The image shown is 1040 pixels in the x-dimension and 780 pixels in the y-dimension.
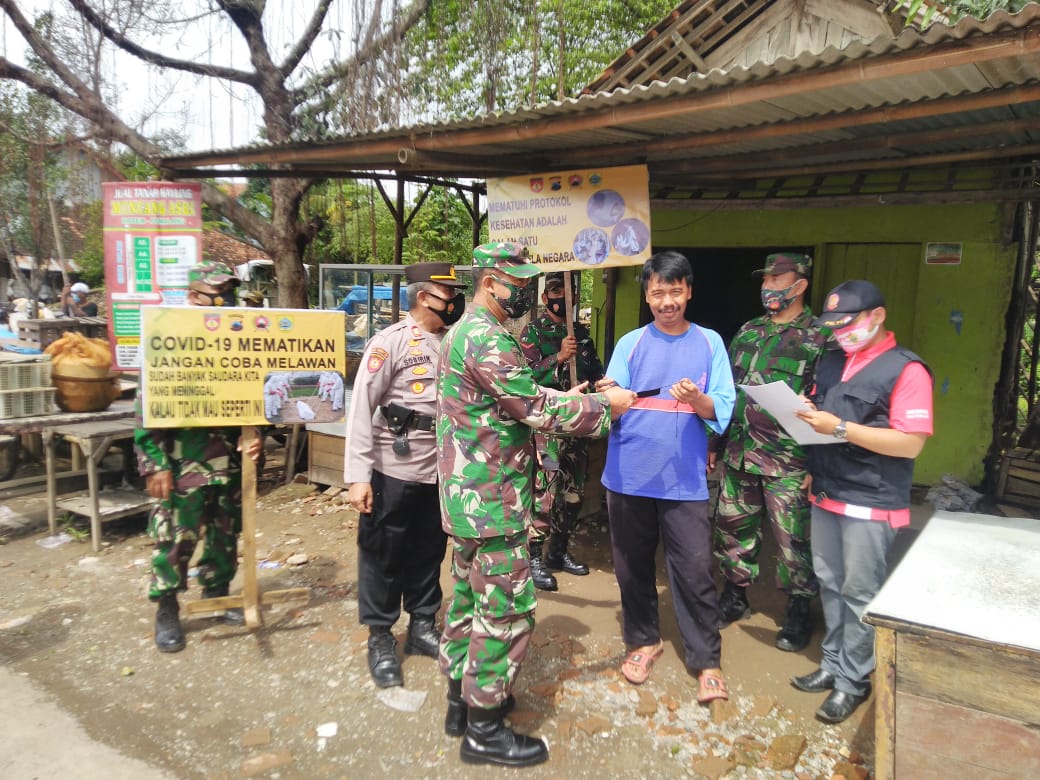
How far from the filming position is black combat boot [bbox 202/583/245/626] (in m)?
3.90

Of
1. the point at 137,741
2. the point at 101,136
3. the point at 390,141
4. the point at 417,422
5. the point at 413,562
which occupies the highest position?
the point at 101,136

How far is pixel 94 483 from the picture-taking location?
5.04 metres

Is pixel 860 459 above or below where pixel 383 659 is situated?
above

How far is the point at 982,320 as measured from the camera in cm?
567

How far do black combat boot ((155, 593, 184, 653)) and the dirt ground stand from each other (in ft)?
0.18

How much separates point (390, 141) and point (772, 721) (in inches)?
153

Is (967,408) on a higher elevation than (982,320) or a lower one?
lower

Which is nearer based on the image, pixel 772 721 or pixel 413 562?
pixel 772 721

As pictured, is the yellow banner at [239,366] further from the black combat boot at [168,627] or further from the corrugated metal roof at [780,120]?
the corrugated metal roof at [780,120]

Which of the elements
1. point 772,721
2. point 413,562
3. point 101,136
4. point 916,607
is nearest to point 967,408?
point 772,721

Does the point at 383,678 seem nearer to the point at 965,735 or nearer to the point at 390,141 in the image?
the point at 965,735

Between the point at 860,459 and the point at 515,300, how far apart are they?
5.31 feet

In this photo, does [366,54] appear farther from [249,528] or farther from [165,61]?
[249,528]

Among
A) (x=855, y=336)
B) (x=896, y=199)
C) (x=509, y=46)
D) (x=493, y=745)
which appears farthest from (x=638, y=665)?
(x=509, y=46)
